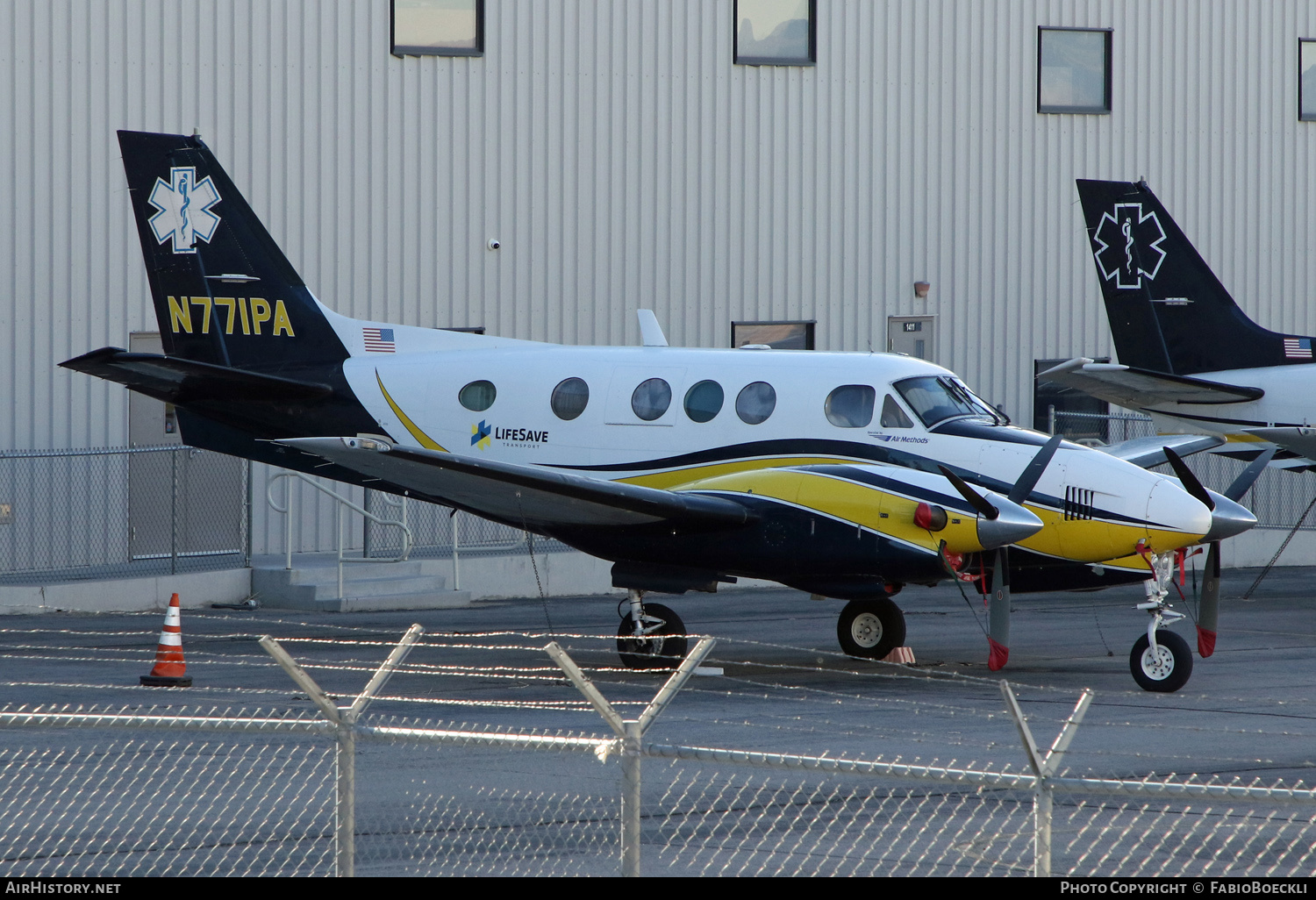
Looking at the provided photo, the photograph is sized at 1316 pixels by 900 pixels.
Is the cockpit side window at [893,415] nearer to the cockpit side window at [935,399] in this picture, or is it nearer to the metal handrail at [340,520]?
the cockpit side window at [935,399]

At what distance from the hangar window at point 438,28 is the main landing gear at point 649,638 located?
10595 mm

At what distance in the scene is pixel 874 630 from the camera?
1419cm

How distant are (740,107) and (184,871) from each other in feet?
57.4

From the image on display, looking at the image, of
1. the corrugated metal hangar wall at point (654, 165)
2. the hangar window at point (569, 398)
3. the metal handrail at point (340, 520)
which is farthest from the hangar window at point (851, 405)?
the corrugated metal hangar wall at point (654, 165)

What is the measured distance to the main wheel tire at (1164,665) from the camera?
12234 millimetres

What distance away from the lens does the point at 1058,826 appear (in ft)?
25.7

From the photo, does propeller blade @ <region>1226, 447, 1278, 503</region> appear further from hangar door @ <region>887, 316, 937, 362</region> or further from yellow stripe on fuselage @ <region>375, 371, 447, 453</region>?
hangar door @ <region>887, 316, 937, 362</region>

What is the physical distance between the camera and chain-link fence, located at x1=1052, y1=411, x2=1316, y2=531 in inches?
939

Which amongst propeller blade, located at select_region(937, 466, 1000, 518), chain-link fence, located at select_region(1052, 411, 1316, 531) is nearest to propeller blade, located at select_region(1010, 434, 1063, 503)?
propeller blade, located at select_region(937, 466, 1000, 518)

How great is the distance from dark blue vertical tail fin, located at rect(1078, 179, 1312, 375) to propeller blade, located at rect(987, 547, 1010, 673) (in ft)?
29.0

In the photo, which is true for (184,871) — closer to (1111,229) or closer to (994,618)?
(994,618)

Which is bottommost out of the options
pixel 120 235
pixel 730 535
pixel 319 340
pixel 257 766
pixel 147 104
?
pixel 257 766

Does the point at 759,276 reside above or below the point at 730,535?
above
